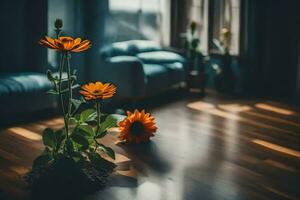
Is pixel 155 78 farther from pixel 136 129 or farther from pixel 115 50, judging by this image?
pixel 136 129

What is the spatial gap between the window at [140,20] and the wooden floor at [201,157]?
4.56 ft

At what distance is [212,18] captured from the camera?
247 inches

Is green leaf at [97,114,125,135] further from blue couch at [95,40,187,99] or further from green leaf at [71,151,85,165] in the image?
blue couch at [95,40,187,99]

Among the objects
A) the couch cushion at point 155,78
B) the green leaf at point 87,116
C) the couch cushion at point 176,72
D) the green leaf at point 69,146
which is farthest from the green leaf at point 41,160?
the couch cushion at point 176,72

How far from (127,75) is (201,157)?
6.13ft

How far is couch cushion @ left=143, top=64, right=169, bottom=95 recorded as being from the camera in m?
5.46

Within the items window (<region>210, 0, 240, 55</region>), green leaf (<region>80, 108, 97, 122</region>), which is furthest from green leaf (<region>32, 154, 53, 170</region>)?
window (<region>210, 0, 240, 55</region>)

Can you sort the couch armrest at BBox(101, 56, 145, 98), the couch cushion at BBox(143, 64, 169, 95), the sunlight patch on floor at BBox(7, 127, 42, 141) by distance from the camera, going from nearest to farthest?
the sunlight patch on floor at BBox(7, 127, 42, 141), the couch armrest at BBox(101, 56, 145, 98), the couch cushion at BBox(143, 64, 169, 95)

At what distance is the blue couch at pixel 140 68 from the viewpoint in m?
5.30

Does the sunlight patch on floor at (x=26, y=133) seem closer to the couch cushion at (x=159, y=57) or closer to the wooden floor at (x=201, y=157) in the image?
the wooden floor at (x=201, y=157)

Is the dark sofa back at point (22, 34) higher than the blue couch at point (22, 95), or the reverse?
the dark sofa back at point (22, 34)

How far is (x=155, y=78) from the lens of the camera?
552cm

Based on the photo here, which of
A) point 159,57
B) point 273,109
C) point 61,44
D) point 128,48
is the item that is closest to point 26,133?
point 61,44

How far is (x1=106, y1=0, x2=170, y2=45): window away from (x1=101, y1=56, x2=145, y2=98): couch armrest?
45 centimetres
